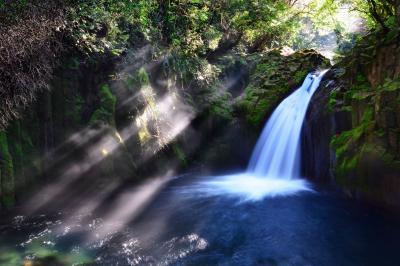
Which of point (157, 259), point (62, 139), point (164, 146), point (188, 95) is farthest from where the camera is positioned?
point (188, 95)

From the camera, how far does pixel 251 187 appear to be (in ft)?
36.2

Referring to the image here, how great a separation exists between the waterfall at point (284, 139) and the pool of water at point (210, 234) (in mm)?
2646

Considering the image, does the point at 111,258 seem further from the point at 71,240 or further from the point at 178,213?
the point at 178,213

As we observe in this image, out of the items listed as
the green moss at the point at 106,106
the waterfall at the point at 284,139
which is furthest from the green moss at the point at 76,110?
the waterfall at the point at 284,139

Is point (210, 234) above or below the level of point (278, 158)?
below

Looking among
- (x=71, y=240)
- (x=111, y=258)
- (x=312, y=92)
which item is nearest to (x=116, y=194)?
(x=71, y=240)

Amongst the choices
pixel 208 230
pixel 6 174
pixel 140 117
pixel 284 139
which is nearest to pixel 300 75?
pixel 284 139

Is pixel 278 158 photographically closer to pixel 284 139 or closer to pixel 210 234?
pixel 284 139

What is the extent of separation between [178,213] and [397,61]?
643 centimetres

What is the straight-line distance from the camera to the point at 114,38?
33.8ft

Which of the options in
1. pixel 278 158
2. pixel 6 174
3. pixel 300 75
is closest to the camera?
pixel 6 174

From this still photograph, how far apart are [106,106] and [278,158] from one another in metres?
6.12

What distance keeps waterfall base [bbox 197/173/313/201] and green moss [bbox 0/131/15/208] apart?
503 cm

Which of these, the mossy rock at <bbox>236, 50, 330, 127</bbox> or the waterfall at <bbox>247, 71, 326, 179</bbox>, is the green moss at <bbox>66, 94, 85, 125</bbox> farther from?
the mossy rock at <bbox>236, 50, 330, 127</bbox>
